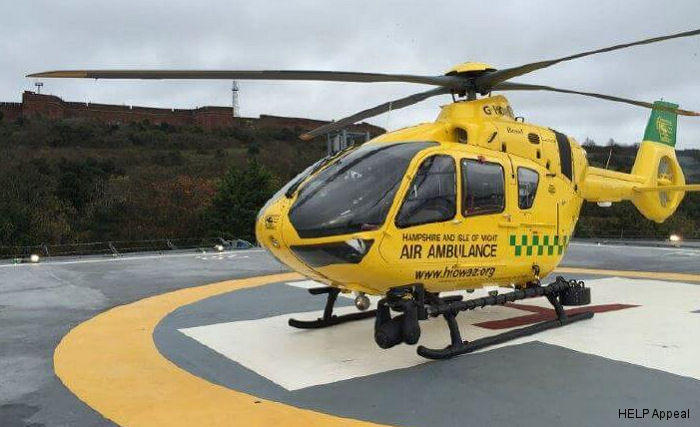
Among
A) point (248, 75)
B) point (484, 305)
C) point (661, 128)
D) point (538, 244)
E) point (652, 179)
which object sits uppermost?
point (661, 128)

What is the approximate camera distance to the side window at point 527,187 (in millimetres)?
7262

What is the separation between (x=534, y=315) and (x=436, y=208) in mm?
3758

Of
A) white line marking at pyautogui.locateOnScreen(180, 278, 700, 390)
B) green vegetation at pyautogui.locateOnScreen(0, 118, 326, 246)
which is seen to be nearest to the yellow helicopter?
white line marking at pyautogui.locateOnScreen(180, 278, 700, 390)

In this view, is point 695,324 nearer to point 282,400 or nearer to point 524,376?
point 524,376

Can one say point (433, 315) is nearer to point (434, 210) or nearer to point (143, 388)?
point (434, 210)

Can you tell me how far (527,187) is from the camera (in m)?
7.37

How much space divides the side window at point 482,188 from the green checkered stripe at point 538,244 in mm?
590

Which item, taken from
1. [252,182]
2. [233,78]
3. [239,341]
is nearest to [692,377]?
[239,341]

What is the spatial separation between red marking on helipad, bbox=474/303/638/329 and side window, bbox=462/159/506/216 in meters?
2.14

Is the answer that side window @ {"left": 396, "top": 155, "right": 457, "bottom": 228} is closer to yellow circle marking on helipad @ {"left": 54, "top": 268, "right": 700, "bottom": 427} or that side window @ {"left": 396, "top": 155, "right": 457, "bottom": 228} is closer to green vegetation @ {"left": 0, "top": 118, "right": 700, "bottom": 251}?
yellow circle marking on helipad @ {"left": 54, "top": 268, "right": 700, "bottom": 427}

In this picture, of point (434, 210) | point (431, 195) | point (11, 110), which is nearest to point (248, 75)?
point (431, 195)

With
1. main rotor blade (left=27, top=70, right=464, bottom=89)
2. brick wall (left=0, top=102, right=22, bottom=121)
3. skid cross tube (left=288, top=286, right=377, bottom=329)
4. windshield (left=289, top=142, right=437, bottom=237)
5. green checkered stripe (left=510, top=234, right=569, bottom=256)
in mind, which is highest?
brick wall (left=0, top=102, right=22, bottom=121)

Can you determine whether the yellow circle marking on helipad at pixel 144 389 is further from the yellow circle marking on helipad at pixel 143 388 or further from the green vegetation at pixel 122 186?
the green vegetation at pixel 122 186

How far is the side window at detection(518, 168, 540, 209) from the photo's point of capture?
286 inches
